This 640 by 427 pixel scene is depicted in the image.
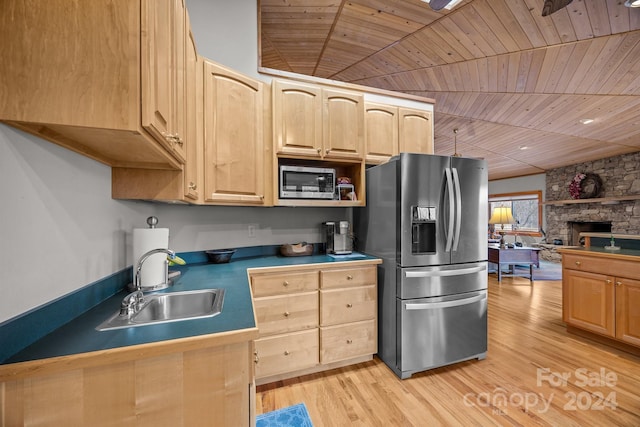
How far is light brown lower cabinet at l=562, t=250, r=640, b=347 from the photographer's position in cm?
223

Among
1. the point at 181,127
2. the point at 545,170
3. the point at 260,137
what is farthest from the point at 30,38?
the point at 545,170

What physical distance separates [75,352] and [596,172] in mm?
8623

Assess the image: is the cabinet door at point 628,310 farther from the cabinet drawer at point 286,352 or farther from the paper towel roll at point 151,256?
the paper towel roll at point 151,256

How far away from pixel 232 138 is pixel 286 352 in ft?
5.55

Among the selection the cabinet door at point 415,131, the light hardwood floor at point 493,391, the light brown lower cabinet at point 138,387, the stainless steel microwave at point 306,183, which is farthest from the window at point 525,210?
the light brown lower cabinet at point 138,387

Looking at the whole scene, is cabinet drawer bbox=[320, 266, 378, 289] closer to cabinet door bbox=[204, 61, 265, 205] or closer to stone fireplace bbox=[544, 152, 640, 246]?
cabinet door bbox=[204, 61, 265, 205]

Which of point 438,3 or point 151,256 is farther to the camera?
point 438,3

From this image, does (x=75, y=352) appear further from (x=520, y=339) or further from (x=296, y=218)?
(x=520, y=339)

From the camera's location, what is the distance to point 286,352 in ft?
6.33

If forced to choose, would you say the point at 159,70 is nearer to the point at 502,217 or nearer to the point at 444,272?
the point at 444,272

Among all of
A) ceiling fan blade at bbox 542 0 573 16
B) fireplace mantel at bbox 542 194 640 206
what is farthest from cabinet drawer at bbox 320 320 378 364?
fireplace mantel at bbox 542 194 640 206

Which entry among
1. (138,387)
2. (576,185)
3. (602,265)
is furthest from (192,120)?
(576,185)

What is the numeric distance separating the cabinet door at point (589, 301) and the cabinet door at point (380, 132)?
2341 millimetres

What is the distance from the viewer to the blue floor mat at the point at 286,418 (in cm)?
157
